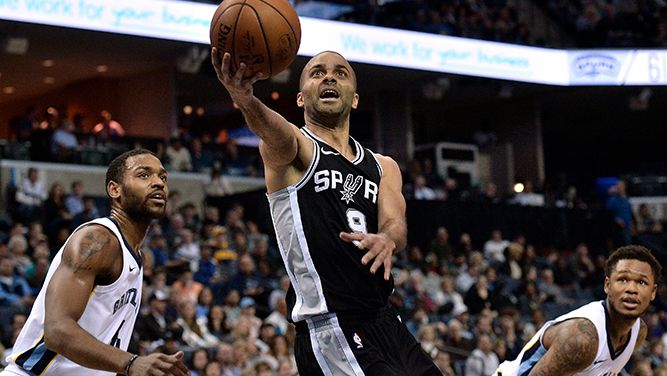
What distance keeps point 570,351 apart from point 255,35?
7.49 ft

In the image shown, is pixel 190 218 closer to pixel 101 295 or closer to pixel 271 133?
pixel 101 295

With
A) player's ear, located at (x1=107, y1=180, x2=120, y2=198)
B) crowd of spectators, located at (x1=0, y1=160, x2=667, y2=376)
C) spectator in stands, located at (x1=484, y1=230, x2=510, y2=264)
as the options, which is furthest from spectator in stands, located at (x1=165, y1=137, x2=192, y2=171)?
Result: player's ear, located at (x1=107, y1=180, x2=120, y2=198)

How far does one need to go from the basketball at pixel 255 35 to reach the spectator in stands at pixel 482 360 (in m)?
8.90

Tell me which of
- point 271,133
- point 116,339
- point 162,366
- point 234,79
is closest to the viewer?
point 162,366

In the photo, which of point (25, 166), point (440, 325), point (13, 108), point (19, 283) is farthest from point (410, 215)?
point (13, 108)

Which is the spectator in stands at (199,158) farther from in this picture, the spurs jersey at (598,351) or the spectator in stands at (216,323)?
the spurs jersey at (598,351)

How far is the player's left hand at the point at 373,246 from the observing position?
4.54 metres

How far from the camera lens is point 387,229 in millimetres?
4891

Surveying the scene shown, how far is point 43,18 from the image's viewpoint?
17.2 metres

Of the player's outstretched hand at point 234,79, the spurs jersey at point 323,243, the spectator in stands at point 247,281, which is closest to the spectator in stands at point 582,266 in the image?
the spectator in stands at point 247,281

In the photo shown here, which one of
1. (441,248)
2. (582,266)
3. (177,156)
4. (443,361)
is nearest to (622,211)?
(582,266)

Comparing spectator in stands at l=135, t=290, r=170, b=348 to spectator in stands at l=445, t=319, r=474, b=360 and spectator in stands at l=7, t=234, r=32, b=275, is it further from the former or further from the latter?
spectator in stands at l=445, t=319, r=474, b=360

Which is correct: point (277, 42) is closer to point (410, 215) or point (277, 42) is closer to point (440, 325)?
point (440, 325)

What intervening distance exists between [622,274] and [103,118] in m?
17.4
